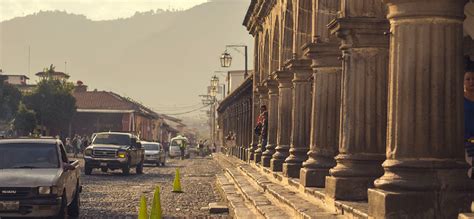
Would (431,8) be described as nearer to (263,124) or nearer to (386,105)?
(386,105)

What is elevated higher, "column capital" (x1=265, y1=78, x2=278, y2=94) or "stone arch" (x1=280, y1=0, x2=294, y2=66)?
"stone arch" (x1=280, y1=0, x2=294, y2=66)

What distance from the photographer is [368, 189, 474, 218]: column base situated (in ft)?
28.9

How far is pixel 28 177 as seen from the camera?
14344 mm

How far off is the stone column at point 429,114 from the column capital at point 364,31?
113 inches

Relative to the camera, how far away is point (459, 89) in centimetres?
891

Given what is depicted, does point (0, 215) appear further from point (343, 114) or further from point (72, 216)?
point (343, 114)

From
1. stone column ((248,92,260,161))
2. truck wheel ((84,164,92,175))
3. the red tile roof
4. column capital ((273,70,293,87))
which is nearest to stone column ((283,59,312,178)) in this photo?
column capital ((273,70,293,87))

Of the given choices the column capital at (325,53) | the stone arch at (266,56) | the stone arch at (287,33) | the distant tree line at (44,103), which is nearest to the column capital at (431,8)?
the column capital at (325,53)

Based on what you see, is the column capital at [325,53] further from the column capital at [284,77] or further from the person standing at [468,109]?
the column capital at [284,77]

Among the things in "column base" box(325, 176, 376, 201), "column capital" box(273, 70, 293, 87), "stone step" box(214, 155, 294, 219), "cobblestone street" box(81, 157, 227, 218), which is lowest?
"cobblestone street" box(81, 157, 227, 218)

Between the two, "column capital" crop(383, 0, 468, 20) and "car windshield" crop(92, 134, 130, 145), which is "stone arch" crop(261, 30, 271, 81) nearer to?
"car windshield" crop(92, 134, 130, 145)

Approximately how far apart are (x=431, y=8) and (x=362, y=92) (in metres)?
3.34

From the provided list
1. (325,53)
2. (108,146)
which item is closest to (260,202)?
(325,53)

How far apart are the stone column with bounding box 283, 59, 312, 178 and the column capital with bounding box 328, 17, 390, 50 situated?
7969 millimetres
